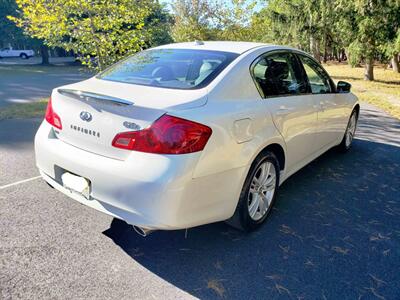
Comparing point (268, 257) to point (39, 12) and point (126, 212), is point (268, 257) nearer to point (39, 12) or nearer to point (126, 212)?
point (126, 212)

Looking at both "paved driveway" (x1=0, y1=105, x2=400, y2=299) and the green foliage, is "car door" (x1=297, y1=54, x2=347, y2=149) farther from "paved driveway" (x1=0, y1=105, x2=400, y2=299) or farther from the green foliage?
the green foliage

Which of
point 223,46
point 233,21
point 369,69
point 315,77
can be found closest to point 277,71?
point 223,46

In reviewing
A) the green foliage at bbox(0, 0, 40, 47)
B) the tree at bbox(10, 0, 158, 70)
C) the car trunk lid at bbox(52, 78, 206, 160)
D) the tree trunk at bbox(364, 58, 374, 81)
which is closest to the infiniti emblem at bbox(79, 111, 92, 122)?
the car trunk lid at bbox(52, 78, 206, 160)

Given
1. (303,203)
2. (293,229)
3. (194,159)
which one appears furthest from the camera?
(303,203)

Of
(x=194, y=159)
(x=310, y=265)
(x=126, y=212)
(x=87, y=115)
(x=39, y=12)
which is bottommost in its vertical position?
(x=310, y=265)

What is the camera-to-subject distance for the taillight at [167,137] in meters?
2.26

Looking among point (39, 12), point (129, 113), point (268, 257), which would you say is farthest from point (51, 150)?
point (39, 12)

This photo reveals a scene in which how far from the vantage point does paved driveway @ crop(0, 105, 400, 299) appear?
2377 millimetres

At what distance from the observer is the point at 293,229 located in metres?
3.22

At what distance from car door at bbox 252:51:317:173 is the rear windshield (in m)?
0.42

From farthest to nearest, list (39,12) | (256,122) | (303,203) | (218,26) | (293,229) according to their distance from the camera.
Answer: (218,26) < (39,12) < (303,203) < (293,229) < (256,122)

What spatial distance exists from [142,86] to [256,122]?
3.36ft

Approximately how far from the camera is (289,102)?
11.2 ft

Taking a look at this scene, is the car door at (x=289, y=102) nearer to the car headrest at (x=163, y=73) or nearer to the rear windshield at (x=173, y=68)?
the rear windshield at (x=173, y=68)
